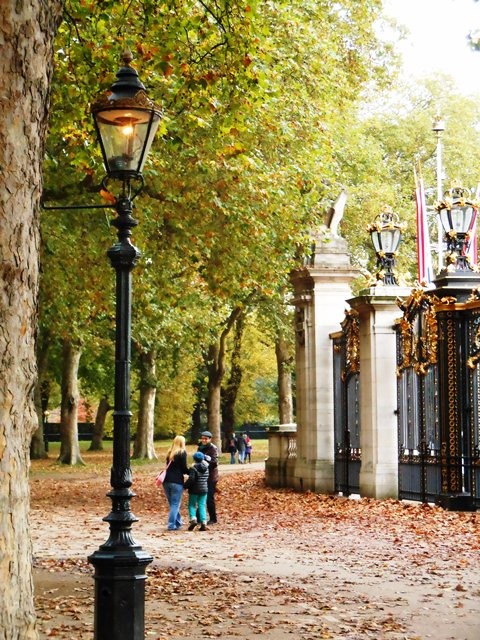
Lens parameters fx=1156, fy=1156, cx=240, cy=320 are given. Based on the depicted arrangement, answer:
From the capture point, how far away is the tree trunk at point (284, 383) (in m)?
43.8

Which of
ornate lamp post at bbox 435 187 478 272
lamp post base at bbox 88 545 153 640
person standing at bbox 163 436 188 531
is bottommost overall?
lamp post base at bbox 88 545 153 640

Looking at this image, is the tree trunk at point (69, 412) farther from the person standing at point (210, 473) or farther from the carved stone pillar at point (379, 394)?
the person standing at point (210, 473)

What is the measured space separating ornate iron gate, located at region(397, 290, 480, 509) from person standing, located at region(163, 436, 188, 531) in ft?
13.6

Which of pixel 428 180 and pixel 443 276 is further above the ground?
pixel 428 180

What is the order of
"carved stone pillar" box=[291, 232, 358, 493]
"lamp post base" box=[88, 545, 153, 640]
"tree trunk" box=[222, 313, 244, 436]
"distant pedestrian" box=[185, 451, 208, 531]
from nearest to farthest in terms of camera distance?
1. "lamp post base" box=[88, 545, 153, 640]
2. "distant pedestrian" box=[185, 451, 208, 531]
3. "carved stone pillar" box=[291, 232, 358, 493]
4. "tree trunk" box=[222, 313, 244, 436]

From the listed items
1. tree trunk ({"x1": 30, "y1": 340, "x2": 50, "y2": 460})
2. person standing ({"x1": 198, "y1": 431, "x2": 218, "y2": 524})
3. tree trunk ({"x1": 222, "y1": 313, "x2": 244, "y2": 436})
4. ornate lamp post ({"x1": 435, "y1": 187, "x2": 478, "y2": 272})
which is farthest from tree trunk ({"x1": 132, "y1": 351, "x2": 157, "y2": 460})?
person standing ({"x1": 198, "y1": 431, "x2": 218, "y2": 524})

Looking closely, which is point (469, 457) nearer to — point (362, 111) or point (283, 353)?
point (283, 353)

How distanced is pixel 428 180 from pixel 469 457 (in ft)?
118

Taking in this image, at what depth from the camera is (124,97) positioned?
852 cm

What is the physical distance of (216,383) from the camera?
48656mm

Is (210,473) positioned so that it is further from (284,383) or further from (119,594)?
(284,383)

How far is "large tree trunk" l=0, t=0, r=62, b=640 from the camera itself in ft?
19.7

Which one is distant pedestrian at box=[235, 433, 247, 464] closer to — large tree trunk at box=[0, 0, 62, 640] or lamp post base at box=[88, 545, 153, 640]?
lamp post base at box=[88, 545, 153, 640]

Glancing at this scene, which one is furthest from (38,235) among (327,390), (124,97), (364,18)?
(364,18)
